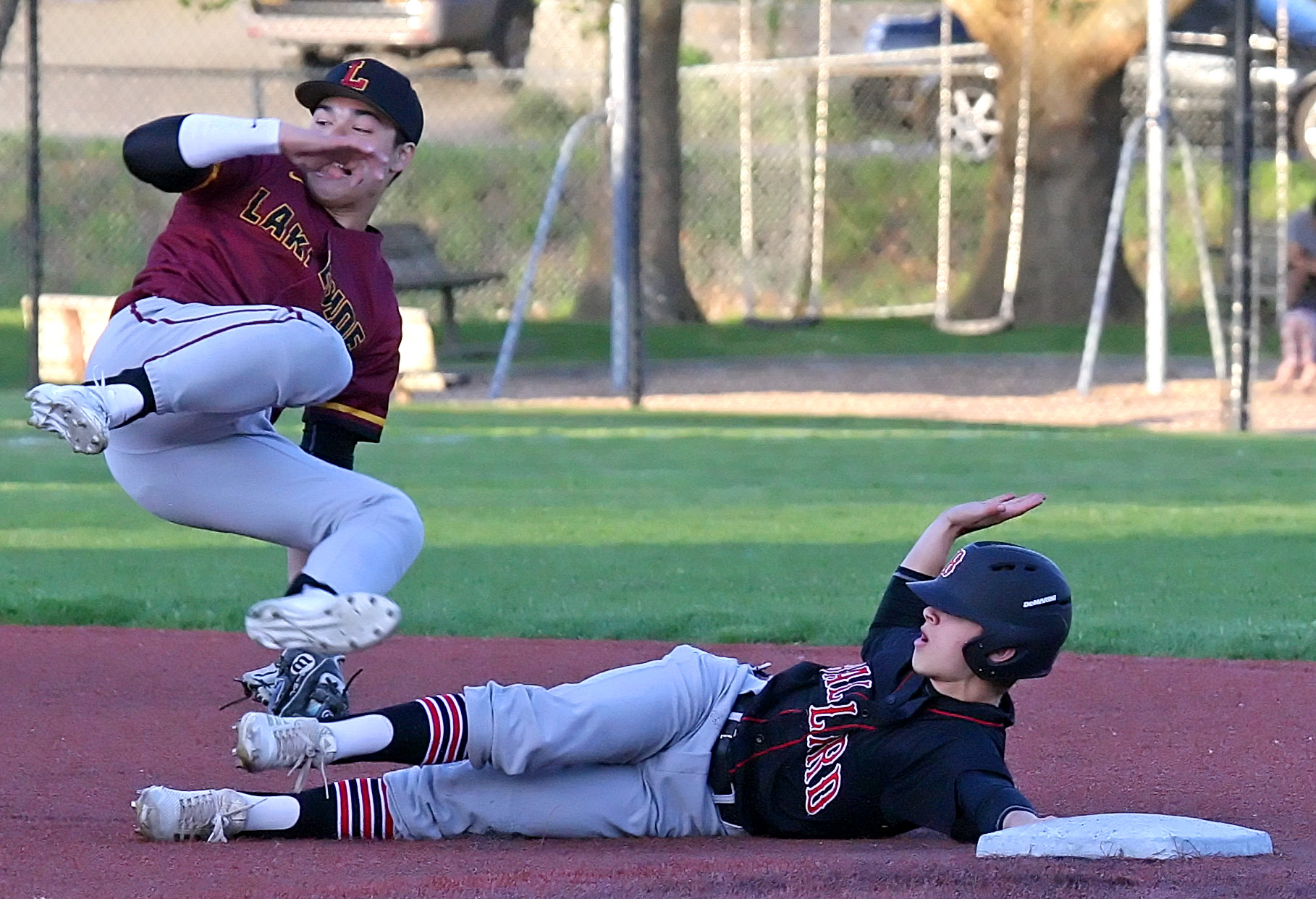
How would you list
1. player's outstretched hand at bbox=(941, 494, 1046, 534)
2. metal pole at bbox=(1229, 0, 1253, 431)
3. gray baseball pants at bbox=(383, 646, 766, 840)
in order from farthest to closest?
metal pole at bbox=(1229, 0, 1253, 431) → player's outstretched hand at bbox=(941, 494, 1046, 534) → gray baseball pants at bbox=(383, 646, 766, 840)

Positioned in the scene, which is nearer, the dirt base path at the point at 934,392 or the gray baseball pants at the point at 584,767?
the gray baseball pants at the point at 584,767

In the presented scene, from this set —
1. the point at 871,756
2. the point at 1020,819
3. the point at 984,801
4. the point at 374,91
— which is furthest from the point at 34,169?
the point at 1020,819

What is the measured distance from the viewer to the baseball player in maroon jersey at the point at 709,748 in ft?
12.4

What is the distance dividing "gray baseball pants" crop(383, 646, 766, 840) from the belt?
0.05ft

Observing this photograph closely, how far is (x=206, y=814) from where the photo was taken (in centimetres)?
382

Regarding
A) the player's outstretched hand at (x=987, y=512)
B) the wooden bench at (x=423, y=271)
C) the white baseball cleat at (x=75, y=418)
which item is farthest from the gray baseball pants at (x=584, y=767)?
the wooden bench at (x=423, y=271)

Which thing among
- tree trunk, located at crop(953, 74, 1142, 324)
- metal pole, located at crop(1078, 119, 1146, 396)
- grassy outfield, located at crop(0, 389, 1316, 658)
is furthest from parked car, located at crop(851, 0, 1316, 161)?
grassy outfield, located at crop(0, 389, 1316, 658)

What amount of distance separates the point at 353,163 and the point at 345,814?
60.2 inches

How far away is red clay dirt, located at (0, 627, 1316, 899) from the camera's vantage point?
3393 millimetres

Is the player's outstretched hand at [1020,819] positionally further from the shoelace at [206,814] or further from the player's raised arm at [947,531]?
the shoelace at [206,814]

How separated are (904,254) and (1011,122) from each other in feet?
16.6

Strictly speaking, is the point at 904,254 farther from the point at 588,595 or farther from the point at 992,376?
the point at 588,595

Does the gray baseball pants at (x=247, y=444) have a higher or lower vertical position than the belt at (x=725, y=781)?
higher

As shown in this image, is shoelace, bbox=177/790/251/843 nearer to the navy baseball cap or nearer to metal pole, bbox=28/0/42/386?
the navy baseball cap
